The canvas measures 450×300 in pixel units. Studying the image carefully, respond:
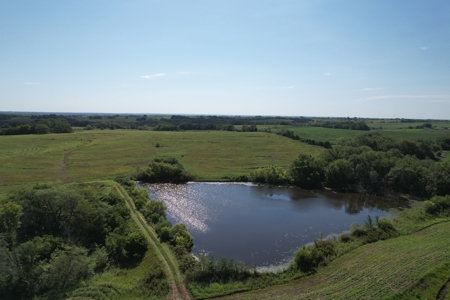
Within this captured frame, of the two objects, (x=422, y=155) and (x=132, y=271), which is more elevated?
(x=422, y=155)

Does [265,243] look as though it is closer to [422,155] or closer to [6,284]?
[6,284]

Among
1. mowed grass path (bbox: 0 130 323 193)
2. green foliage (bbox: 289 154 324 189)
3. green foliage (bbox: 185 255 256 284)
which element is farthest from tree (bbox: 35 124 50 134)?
green foliage (bbox: 185 255 256 284)

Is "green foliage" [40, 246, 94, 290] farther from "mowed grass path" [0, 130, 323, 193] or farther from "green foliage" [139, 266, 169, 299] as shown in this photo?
"mowed grass path" [0, 130, 323, 193]

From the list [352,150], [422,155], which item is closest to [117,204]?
[352,150]

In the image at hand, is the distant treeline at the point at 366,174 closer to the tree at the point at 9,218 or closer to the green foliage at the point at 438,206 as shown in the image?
the green foliage at the point at 438,206

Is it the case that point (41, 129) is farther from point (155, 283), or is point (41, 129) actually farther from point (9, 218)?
point (155, 283)

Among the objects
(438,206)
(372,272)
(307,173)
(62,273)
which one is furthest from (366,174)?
(62,273)

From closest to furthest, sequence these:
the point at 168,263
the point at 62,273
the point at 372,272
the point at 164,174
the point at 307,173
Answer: the point at 62,273, the point at 372,272, the point at 168,263, the point at 307,173, the point at 164,174
